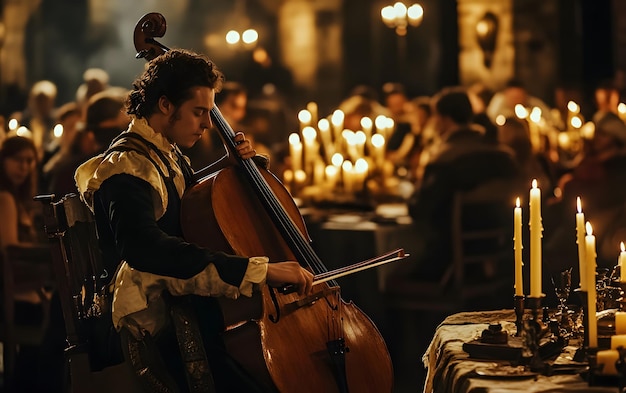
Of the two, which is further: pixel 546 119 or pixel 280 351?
pixel 546 119

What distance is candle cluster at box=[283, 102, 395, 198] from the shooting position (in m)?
7.07

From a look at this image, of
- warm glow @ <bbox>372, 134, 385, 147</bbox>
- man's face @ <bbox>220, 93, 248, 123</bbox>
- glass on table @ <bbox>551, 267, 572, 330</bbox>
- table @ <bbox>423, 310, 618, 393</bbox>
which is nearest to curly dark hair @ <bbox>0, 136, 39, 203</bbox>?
warm glow @ <bbox>372, 134, 385, 147</bbox>

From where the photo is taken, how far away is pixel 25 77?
1650 centimetres

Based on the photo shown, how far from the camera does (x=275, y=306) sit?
3.03m

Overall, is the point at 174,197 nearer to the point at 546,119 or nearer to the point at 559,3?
the point at 546,119

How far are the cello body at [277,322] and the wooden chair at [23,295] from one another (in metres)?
2.59

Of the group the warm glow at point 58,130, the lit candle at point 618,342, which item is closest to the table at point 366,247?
the warm glow at point 58,130

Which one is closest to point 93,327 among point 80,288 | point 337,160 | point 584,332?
point 80,288

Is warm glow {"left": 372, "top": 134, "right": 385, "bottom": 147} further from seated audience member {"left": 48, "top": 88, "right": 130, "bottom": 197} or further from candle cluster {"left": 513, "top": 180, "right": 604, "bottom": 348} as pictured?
candle cluster {"left": 513, "top": 180, "right": 604, "bottom": 348}

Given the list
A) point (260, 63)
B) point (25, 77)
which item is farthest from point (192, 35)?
point (25, 77)

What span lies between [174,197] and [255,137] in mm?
6545

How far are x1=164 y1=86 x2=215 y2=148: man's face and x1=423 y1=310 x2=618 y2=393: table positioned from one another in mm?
841

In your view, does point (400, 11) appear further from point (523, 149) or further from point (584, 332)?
point (584, 332)

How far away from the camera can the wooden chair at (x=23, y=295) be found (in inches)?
220
